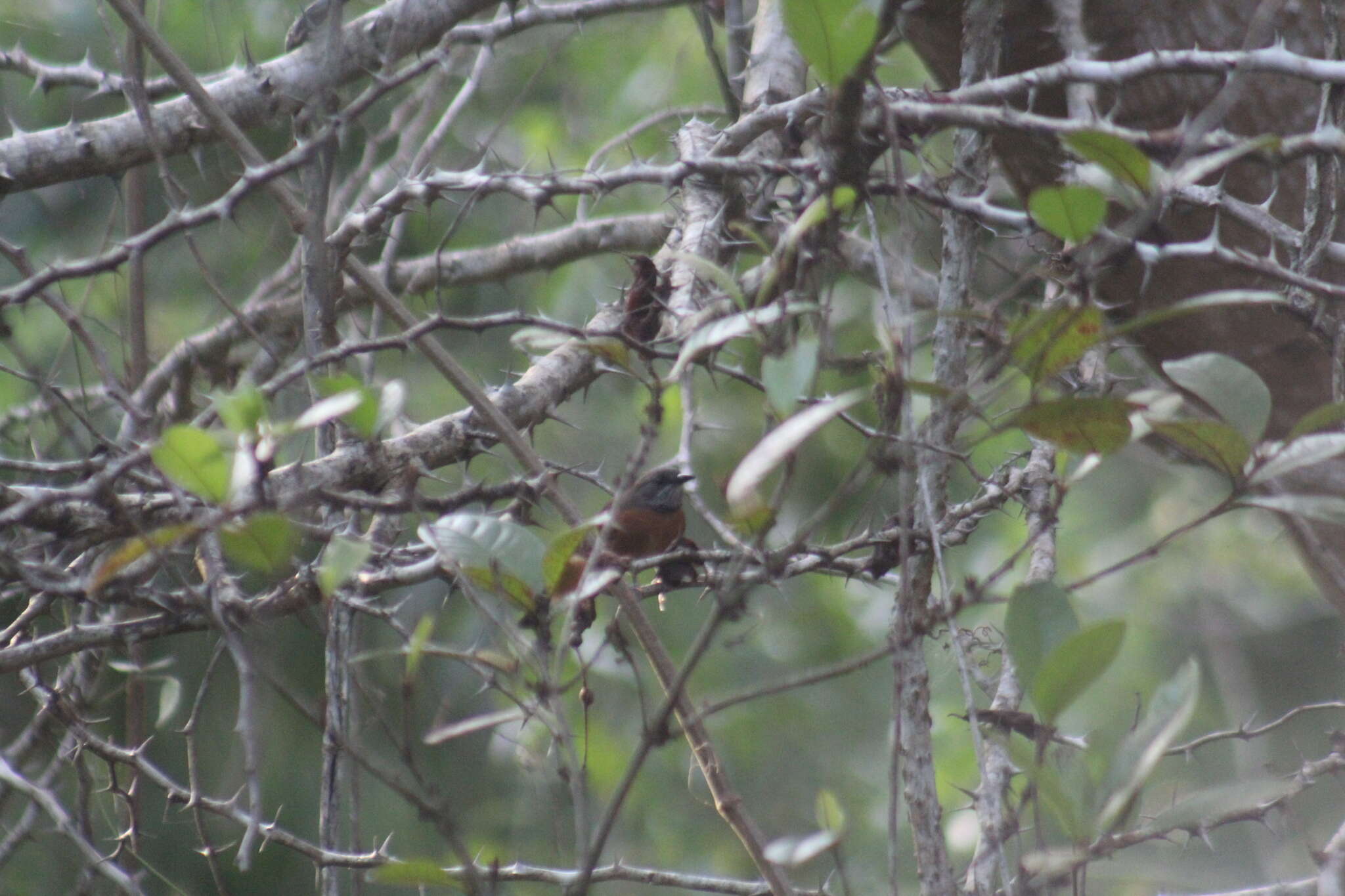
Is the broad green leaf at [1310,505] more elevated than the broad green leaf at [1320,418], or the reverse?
the broad green leaf at [1320,418]

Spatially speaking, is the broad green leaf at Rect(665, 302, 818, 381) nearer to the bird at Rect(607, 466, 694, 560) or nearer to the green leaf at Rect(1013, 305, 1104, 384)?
the green leaf at Rect(1013, 305, 1104, 384)

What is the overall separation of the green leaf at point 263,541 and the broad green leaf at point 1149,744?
929mm

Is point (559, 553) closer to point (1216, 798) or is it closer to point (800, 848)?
point (800, 848)

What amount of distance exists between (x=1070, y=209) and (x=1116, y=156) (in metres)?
0.15

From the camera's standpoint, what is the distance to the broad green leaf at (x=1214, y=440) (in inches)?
51.6

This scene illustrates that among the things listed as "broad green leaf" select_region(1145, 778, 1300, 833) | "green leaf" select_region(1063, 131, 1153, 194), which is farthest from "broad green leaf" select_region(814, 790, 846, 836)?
"green leaf" select_region(1063, 131, 1153, 194)

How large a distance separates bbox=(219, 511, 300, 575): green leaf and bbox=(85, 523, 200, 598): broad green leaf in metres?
0.04

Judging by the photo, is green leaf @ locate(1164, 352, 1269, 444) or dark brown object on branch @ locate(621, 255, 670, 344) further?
dark brown object on branch @ locate(621, 255, 670, 344)

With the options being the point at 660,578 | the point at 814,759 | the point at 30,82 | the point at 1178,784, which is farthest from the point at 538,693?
the point at 814,759

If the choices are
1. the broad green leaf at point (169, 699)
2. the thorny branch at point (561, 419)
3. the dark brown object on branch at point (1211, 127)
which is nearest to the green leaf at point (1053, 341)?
the thorny branch at point (561, 419)

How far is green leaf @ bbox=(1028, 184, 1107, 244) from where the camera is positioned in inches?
52.4

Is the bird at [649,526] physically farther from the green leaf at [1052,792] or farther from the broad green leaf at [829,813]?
the green leaf at [1052,792]

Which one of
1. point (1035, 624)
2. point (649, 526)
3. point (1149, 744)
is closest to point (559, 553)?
point (1035, 624)

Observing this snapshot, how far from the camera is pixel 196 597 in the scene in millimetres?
1391
